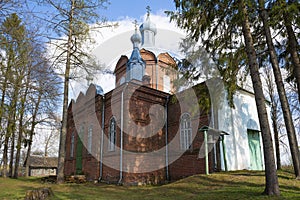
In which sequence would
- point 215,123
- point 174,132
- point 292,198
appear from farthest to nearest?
point 174,132 → point 215,123 → point 292,198

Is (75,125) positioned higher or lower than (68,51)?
lower

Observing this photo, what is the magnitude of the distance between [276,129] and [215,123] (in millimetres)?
6307

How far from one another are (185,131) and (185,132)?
0.06m

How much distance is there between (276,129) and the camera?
15633mm

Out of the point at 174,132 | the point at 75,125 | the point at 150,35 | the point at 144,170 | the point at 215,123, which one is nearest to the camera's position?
the point at 215,123

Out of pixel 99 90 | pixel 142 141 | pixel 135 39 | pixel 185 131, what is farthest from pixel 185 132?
pixel 135 39

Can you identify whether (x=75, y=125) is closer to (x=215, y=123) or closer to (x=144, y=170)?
(x=144, y=170)

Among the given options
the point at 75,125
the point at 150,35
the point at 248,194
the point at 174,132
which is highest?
the point at 150,35

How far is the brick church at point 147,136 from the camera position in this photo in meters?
11.8

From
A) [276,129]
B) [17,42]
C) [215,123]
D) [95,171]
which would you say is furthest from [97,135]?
[276,129]

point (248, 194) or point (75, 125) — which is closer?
point (248, 194)

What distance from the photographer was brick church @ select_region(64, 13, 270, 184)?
11765 millimetres

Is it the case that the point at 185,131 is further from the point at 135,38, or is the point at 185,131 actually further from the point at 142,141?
the point at 135,38

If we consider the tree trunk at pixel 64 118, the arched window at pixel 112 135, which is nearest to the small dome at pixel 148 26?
the tree trunk at pixel 64 118
